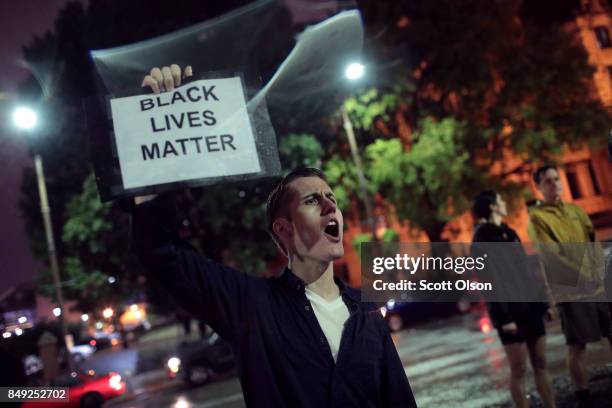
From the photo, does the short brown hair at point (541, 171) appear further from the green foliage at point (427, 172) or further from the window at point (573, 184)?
the window at point (573, 184)

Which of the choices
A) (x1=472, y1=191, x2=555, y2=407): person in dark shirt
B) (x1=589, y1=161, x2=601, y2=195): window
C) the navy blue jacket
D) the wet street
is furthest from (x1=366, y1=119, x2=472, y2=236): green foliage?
(x1=589, y1=161, x2=601, y2=195): window

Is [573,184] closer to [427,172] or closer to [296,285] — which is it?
[427,172]

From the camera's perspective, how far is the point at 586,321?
5035mm

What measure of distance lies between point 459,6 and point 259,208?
987 centimetres

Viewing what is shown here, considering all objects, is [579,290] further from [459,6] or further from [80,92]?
[80,92]

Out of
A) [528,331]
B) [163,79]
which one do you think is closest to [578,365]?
[528,331]

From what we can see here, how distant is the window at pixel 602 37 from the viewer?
33.7 metres

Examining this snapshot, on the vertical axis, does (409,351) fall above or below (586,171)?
below

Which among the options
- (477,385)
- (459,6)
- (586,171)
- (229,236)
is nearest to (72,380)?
(229,236)

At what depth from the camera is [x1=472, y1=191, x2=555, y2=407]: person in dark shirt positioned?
15.5 feet

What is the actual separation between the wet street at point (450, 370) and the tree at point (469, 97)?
478 cm

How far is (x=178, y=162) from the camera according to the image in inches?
111

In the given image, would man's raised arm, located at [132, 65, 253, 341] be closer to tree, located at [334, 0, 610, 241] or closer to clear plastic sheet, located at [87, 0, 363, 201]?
clear plastic sheet, located at [87, 0, 363, 201]

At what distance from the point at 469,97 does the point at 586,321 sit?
15.5 metres
